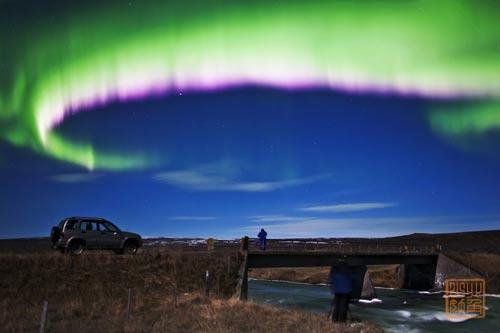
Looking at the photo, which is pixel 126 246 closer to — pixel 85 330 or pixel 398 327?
pixel 85 330

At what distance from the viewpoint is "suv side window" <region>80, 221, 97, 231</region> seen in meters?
28.1

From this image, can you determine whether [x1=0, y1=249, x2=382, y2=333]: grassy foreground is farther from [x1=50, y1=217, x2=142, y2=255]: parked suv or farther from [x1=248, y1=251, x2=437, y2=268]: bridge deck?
[x1=248, y1=251, x2=437, y2=268]: bridge deck

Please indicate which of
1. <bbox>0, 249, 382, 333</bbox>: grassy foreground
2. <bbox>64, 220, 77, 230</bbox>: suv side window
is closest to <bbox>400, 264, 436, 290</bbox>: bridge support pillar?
<bbox>0, 249, 382, 333</bbox>: grassy foreground

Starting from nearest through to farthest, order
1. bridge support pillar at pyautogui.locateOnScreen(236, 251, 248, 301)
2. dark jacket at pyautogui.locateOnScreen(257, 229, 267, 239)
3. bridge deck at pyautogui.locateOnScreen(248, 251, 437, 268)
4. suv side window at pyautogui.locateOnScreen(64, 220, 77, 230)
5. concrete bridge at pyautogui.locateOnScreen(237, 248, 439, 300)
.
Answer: suv side window at pyautogui.locateOnScreen(64, 220, 77, 230) < bridge support pillar at pyautogui.locateOnScreen(236, 251, 248, 301) < concrete bridge at pyautogui.locateOnScreen(237, 248, 439, 300) < bridge deck at pyautogui.locateOnScreen(248, 251, 437, 268) < dark jacket at pyautogui.locateOnScreen(257, 229, 267, 239)

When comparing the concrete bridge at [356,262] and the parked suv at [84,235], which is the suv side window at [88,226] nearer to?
the parked suv at [84,235]

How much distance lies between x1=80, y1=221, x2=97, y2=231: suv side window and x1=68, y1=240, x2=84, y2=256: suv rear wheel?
85 cm

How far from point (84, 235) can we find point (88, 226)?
55cm

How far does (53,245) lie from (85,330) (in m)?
13.4

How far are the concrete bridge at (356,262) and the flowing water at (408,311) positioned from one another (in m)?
2.72

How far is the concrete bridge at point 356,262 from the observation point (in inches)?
1610

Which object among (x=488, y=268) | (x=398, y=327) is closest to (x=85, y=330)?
(x=398, y=327)

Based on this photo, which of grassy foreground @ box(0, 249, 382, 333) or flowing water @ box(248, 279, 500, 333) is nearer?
grassy foreground @ box(0, 249, 382, 333)

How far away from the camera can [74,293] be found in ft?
83.8

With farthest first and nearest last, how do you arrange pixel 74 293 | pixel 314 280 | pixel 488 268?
pixel 314 280 < pixel 488 268 < pixel 74 293
